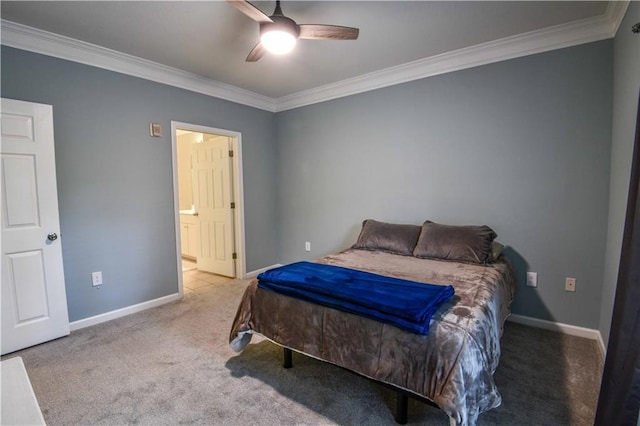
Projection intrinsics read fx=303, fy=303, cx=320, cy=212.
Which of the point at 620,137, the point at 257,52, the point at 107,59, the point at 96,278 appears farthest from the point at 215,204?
the point at 620,137

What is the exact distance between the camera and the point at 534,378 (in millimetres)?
1992

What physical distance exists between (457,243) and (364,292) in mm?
1331

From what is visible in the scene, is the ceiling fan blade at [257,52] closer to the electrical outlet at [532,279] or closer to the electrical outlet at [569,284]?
the electrical outlet at [532,279]

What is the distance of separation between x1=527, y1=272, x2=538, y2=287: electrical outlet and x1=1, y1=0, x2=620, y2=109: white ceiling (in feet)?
6.37

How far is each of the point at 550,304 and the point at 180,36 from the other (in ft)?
12.9

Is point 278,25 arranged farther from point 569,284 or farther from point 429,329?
point 569,284

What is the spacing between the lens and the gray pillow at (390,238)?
295 centimetres

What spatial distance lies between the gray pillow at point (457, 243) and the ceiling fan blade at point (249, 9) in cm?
217

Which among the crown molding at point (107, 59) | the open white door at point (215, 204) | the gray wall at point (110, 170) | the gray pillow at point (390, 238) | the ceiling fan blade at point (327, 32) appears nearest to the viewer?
the ceiling fan blade at point (327, 32)

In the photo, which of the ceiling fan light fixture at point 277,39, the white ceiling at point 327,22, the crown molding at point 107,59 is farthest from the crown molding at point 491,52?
the ceiling fan light fixture at point 277,39

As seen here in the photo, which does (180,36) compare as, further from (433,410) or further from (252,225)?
(433,410)

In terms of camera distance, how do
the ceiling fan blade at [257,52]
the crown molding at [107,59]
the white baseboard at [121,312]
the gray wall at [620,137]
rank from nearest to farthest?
the gray wall at [620,137] → the ceiling fan blade at [257,52] → the crown molding at [107,59] → the white baseboard at [121,312]

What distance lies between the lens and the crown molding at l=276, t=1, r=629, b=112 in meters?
2.33

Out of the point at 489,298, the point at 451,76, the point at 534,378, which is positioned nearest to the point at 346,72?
the point at 451,76
